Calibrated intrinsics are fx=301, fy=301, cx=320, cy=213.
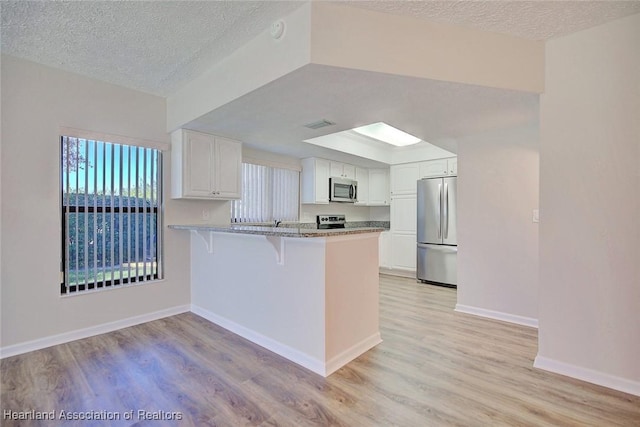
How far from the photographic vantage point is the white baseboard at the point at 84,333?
249cm

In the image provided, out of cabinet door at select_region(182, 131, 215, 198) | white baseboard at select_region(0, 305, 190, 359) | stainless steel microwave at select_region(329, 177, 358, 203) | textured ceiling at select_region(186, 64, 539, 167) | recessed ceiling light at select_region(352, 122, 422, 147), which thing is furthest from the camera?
stainless steel microwave at select_region(329, 177, 358, 203)

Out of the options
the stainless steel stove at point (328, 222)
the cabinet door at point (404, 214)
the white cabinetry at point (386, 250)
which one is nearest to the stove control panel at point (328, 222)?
the stainless steel stove at point (328, 222)

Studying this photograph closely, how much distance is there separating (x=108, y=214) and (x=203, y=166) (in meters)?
1.04

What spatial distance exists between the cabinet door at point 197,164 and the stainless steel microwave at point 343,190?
227cm

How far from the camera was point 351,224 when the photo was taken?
605 centimetres

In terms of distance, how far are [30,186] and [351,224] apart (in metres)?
4.68

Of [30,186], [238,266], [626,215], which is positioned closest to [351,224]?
[238,266]

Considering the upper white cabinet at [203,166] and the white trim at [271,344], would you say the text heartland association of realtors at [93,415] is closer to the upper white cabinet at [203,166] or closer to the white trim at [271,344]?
the white trim at [271,344]

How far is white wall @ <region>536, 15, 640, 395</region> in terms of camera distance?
1950mm

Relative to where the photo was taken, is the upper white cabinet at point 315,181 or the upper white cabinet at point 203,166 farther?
the upper white cabinet at point 315,181

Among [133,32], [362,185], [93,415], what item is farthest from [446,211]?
[93,415]

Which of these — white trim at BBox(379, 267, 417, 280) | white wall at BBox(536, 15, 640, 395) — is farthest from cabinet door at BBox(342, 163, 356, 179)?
white wall at BBox(536, 15, 640, 395)

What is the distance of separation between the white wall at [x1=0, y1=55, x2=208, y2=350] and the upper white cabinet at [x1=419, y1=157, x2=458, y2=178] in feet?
14.0

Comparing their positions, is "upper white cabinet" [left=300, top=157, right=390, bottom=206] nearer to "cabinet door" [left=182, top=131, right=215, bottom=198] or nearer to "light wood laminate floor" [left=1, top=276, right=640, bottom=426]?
"cabinet door" [left=182, top=131, right=215, bottom=198]
